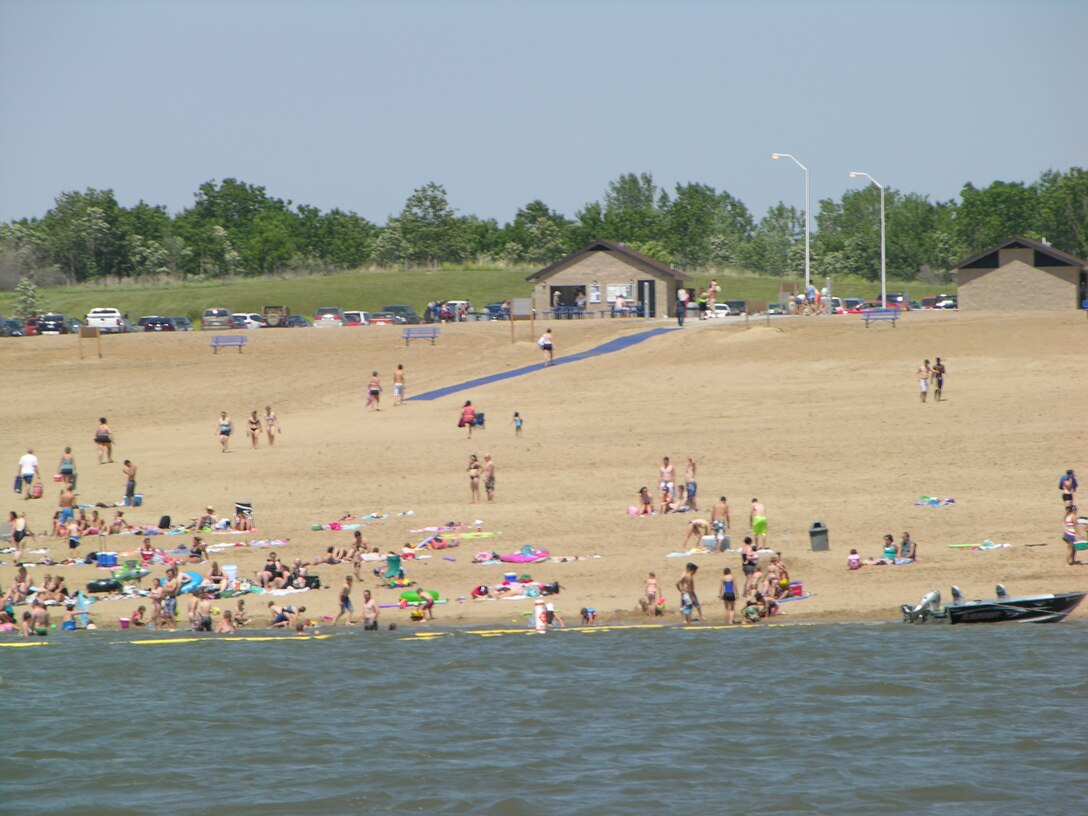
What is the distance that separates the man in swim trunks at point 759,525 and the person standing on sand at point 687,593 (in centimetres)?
278

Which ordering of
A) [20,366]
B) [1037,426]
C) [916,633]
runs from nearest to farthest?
[916,633], [1037,426], [20,366]

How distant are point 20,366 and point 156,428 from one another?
12220 mm

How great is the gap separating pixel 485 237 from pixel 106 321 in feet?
162

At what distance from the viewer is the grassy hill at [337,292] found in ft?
273

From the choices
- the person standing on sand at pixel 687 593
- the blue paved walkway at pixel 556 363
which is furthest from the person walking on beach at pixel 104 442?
the person standing on sand at pixel 687 593

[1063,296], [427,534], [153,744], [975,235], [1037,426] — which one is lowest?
[153,744]

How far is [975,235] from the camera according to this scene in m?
100

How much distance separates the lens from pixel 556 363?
1742 inches

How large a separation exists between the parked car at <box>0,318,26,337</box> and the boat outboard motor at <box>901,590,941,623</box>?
148 feet

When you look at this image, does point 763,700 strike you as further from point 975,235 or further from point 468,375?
point 975,235

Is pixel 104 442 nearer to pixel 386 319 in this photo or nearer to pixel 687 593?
pixel 687 593

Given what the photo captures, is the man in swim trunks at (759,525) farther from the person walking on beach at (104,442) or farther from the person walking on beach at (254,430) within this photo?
the person walking on beach at (104,442)

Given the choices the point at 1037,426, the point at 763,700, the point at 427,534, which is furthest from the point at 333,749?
the point at 1037,426

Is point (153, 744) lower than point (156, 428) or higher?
lower
